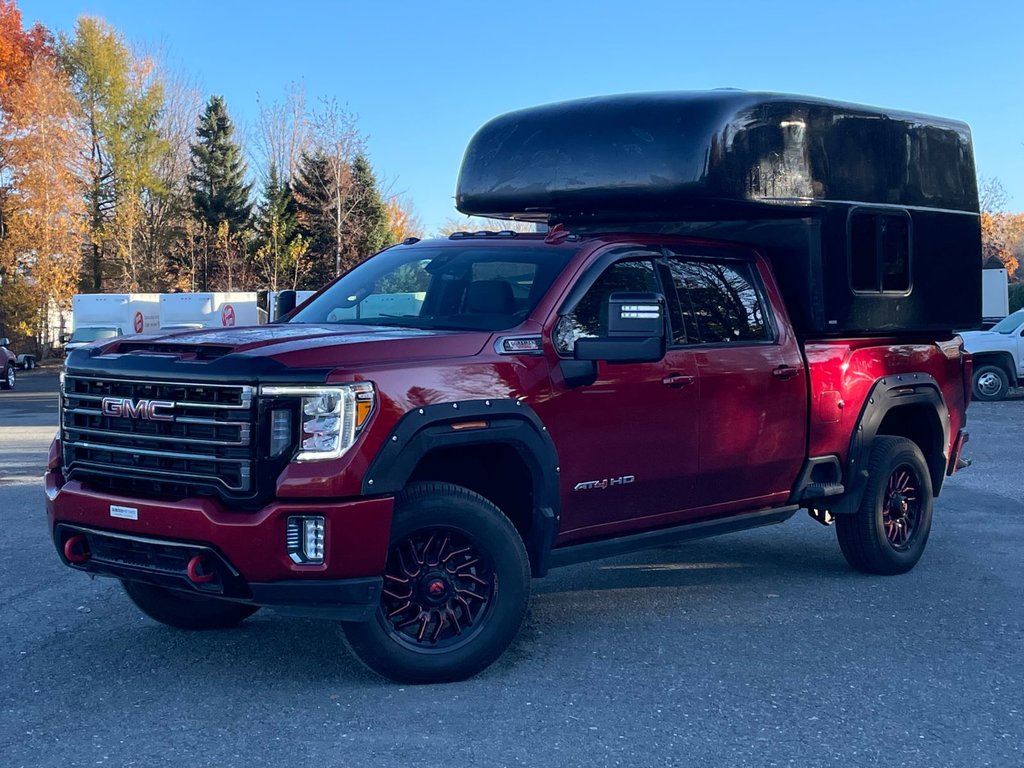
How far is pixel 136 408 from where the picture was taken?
5.18m

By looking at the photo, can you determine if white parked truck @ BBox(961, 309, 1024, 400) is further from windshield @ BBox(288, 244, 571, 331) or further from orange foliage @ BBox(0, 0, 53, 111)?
orange foliage @ BBox(0, 0, 53, 111)

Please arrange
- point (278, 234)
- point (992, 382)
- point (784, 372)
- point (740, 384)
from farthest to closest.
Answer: point (278, 234) < point (992, 382) < point (784, 372) < point (740, 384)

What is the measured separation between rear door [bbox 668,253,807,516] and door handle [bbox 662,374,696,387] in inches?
4.2

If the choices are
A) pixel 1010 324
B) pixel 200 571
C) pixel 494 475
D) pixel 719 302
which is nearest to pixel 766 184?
pixel 719 302

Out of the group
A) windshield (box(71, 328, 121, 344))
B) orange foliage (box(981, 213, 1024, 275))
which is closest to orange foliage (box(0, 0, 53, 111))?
windshield (box(71, 328, 121, 344))

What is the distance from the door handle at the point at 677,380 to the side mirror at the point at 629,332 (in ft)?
1.80

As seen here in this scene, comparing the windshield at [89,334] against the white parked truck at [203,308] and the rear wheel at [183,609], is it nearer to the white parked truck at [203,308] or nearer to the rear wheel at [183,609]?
the white parked truck at [203,308]

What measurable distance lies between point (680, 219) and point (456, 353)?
2508 mm

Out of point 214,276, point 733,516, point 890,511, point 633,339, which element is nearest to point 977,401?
point 890,511

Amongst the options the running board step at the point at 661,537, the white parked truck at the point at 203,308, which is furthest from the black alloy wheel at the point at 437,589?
the white parked truck at the point at 203,308

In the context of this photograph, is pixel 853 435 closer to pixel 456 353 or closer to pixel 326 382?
pixel 456 353

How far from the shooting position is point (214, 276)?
5475 cm

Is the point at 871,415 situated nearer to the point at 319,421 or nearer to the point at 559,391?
the point at 559,391

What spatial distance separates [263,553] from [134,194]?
161 ft
